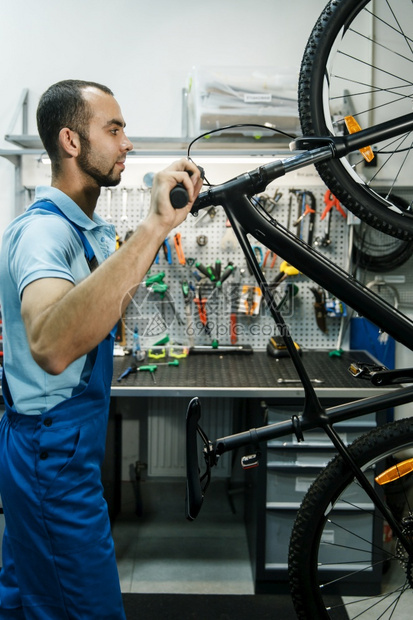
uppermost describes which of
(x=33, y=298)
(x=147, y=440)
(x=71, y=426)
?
(x=33, y=298)

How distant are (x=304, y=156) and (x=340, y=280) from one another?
0.69 ft

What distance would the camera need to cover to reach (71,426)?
1.09m

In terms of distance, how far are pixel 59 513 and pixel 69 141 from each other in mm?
763

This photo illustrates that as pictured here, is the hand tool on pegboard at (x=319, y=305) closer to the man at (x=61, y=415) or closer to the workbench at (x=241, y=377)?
the workbench at (x=241, y=377)

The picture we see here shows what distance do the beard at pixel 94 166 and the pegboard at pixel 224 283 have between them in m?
1.28

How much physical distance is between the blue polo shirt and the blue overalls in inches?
1.0

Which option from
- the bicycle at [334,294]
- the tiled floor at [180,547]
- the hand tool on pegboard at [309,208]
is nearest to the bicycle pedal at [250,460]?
the bicycle at [334,294]

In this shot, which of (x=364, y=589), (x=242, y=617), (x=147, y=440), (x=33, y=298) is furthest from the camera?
(x=147, y=440)

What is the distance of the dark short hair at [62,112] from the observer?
1151 mm

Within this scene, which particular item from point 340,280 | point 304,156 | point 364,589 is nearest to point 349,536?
point 364,589

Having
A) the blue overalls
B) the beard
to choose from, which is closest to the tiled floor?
the blue overalls

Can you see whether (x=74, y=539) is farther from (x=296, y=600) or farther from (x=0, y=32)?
(x=0, y=32)

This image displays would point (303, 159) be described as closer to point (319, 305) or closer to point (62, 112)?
point (62, 112)

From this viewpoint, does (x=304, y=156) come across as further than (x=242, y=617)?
No
